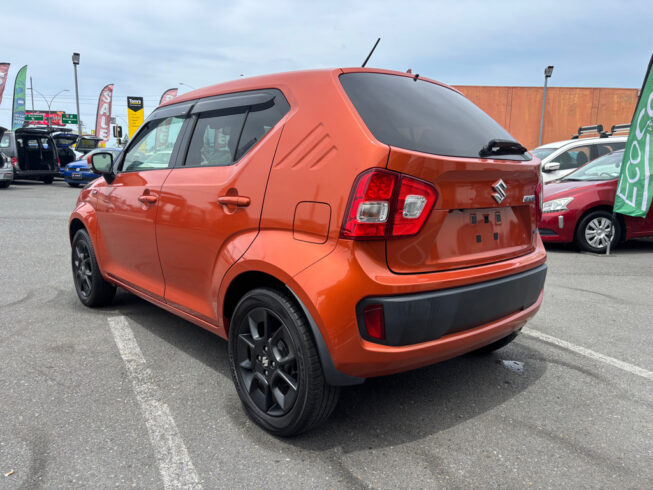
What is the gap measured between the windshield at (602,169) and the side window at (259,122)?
6814mm

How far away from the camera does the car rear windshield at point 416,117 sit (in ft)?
7.34

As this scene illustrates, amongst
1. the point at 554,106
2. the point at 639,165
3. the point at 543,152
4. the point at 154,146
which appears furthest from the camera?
the point at 554,106

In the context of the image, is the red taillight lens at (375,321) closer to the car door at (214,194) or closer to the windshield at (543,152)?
the car door at (214,194)

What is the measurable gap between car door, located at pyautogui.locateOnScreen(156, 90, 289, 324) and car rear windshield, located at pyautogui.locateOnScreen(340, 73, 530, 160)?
0.43 m

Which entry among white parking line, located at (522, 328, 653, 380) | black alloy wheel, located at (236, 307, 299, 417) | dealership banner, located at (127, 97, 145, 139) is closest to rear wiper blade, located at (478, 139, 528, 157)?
black alloy wheel, located at (236, 307, 299, 417)

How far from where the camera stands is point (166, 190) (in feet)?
10.3

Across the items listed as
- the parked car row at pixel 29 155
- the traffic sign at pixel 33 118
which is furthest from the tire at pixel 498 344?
the traffic sign at pixel 33 118

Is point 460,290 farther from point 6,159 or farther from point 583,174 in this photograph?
point 6,159

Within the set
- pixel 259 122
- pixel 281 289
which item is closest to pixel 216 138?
pixel 259 122

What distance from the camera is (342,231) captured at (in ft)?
6.84

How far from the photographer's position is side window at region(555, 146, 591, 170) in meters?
10.2

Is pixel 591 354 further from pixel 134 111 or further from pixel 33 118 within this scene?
pixel 33 118

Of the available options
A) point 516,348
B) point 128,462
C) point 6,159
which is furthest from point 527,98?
point 128,462

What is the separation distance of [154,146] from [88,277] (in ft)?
4.94
